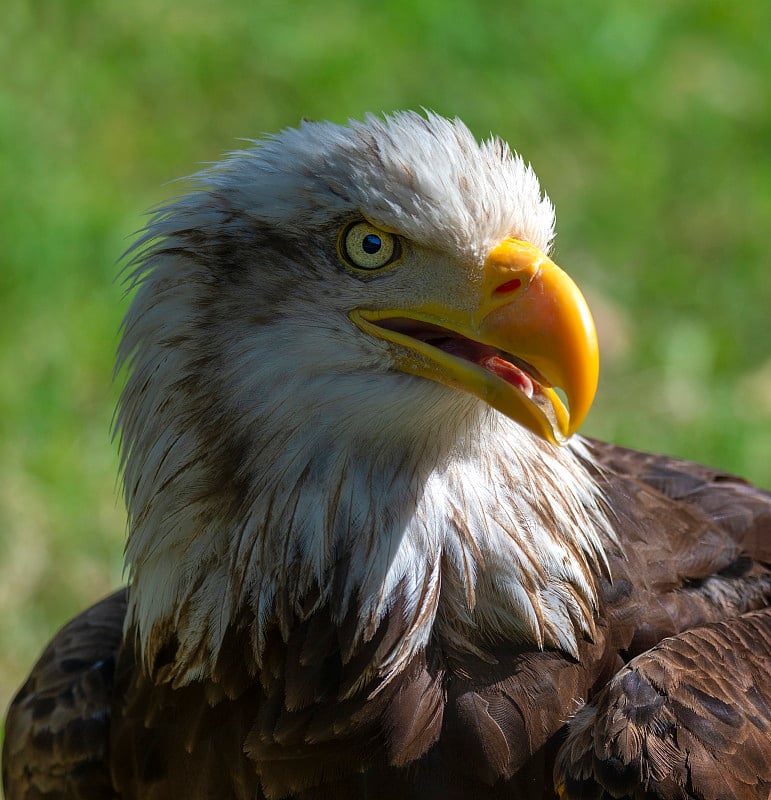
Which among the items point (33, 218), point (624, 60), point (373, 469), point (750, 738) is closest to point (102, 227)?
point (33, 218)

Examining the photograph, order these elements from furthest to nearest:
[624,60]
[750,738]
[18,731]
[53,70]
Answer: [624,60] → [53,70] → [18,731] → [750,738]

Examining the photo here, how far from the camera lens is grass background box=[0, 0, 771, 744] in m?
5.94

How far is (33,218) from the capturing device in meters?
6.53

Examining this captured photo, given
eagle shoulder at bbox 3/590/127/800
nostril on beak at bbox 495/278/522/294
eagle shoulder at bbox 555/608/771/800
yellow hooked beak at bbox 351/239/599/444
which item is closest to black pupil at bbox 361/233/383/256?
yellow hooked beak at bbox 351/239/599/444

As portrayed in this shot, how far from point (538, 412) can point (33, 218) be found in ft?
15.2

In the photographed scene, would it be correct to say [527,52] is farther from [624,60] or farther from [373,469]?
[373,469]

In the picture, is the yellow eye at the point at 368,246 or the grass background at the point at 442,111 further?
the grass background at the point at 442,111

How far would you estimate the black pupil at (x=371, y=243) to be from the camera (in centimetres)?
268

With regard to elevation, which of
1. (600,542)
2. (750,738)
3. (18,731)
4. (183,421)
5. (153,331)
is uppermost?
(153,331)

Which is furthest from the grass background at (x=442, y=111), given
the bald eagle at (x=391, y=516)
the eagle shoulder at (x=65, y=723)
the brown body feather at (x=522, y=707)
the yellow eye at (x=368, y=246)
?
the yellow eye at (x=368, y=246)

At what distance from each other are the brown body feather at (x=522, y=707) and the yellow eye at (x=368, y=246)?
768mm

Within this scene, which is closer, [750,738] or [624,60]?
[750,738]

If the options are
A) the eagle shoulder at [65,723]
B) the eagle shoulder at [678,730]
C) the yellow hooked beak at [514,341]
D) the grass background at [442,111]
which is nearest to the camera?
the yellow hooked beak at [514,341]

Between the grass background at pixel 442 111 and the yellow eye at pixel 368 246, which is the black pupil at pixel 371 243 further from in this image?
the grass background at pixel 442 111
